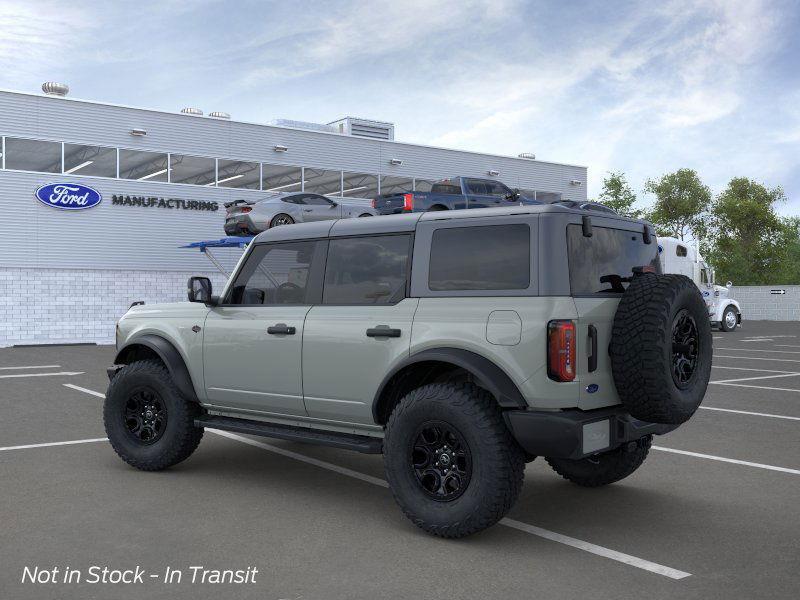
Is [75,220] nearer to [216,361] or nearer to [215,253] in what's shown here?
[215,253]

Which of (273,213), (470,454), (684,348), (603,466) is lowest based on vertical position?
(603,466)

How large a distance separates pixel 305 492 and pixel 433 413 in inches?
65.5

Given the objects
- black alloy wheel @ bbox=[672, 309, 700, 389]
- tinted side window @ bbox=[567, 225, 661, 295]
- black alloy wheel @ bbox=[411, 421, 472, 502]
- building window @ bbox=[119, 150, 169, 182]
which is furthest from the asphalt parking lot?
building window @ bbox=[119, 150, 169, 182]

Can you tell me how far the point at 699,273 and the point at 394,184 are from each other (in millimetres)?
12435

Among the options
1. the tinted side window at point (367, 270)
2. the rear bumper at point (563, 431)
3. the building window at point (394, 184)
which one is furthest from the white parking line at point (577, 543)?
the building window at point (394, 184)

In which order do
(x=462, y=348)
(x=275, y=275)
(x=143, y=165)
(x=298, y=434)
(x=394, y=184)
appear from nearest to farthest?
(x=462, y=348) < (x=298, y=434) < (x=275, y=275) < (x=143, y=165) < (x=394, y=184)

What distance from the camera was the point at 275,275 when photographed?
249 inches

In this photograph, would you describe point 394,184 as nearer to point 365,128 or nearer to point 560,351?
point 365,128

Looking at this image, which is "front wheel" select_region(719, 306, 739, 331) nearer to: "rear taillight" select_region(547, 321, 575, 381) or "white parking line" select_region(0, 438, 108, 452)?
"white parking line" select_region(0, 438, 108, 452)

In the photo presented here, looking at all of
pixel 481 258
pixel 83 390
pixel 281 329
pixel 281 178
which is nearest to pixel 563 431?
pixel 481 258

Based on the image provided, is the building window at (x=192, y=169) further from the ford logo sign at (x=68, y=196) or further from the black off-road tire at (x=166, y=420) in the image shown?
the black off-road tire at (x=166, y=420)

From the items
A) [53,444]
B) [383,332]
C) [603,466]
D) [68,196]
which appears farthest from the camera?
[68,196]

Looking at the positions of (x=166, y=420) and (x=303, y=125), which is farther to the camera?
(x=303, y=125)

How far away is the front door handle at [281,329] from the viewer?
230 inches
